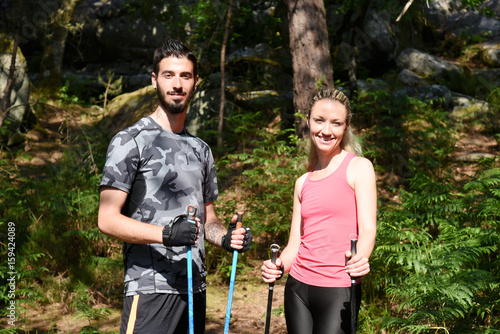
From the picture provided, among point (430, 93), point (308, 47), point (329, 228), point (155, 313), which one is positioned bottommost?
point (155, 313)

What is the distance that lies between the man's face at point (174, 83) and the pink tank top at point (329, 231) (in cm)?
104

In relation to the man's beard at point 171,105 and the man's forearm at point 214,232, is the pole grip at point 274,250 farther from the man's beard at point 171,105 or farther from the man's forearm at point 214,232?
the man's beard at point 171,105

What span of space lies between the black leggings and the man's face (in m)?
1.36

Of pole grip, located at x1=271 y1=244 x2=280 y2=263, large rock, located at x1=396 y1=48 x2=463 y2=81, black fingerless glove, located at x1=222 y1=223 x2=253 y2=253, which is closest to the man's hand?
black fingerless glove, located at x1=222 y1=223 x2=253 y2=253

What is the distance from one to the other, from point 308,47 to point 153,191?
22.5ft

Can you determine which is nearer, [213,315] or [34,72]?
[213,315]

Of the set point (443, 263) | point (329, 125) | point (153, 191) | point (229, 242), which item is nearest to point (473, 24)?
point (443, 263)

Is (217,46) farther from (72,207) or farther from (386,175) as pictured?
(72,207)

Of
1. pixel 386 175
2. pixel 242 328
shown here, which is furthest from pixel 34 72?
pixel 242 328

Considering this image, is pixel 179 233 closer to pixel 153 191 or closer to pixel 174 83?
pixel 153 191

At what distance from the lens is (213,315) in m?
5.73

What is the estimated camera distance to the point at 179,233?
94.3 inches

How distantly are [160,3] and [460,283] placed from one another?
11666 mm

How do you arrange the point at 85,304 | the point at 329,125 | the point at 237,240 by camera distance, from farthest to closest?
the point at 85,304, the point at 329,125, the point at 237,240
